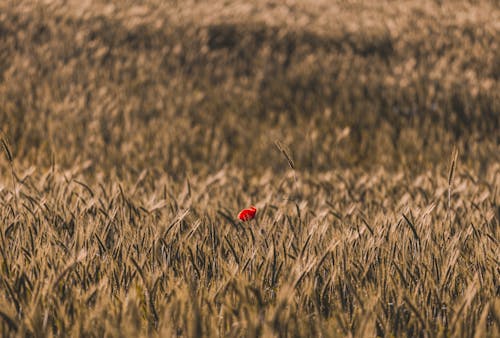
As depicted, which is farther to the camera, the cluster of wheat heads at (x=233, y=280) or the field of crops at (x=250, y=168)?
the field of crops at (x=250, y=168)

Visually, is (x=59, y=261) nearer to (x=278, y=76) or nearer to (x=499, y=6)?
(x=278, y=76)

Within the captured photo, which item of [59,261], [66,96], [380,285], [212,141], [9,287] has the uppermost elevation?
[9,287]

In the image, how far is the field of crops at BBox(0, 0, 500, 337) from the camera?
1383 mm

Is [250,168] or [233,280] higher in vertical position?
[233,280]

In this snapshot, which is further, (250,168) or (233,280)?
(250,168)

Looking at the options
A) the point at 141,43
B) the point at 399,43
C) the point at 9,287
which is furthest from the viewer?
the point at 399,43

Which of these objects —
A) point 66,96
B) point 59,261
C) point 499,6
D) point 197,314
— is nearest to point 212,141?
point 66,96

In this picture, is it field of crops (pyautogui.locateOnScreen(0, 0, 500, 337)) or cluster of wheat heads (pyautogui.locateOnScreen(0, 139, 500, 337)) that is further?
field of crops (pyautogui.locateOnScreen(0, 0, 500, 337))

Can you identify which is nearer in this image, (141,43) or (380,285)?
(380,285)

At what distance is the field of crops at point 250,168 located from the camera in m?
1.38

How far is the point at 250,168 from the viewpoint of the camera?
4.48 m

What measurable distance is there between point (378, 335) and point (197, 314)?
48 cm

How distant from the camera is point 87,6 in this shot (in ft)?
25.0

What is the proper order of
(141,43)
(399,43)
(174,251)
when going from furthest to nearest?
(399,43) → (141,43) → (174,251)
